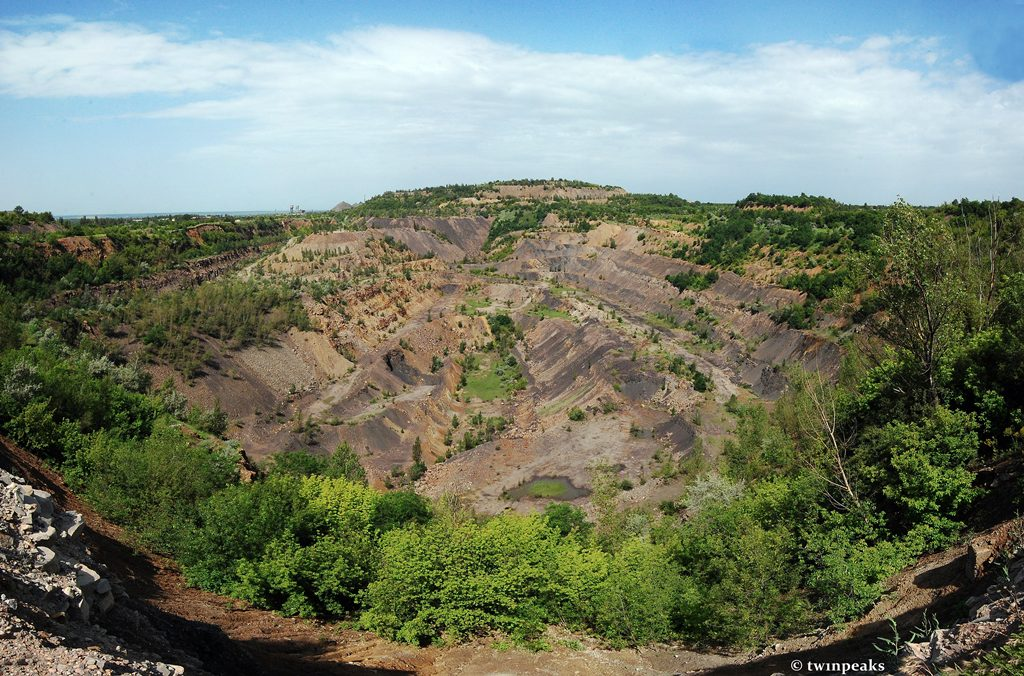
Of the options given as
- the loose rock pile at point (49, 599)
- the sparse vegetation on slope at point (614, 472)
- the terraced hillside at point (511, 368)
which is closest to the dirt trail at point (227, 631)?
the sparse vegetation on slope at point (614, 472)

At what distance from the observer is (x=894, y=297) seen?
59.1 feet

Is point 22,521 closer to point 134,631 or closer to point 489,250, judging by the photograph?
point 134,631

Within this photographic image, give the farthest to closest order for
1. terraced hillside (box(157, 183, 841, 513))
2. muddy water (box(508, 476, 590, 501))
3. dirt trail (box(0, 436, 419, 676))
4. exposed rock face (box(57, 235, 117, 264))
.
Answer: exposed rock face (box(57, 235, 117, 264)) → terraced hillside (box(157, 183, 841, 513)) → muddy water (box(508, 476, 590, 501)) → dirt trail (box(0, 436, 419, 676))

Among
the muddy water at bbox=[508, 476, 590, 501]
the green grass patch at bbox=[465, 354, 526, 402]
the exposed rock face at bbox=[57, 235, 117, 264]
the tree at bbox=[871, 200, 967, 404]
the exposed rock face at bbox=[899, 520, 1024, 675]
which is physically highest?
the exposed rock face at bbox=[57, 235, 117, 264]

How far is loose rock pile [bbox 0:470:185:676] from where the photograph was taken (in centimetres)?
668

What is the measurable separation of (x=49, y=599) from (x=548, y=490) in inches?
995

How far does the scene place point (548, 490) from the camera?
31844mm

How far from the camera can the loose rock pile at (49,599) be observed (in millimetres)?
6680

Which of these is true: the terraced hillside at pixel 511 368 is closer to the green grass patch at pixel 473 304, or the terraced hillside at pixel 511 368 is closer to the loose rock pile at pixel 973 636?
the green grass patch at pixel 473 304

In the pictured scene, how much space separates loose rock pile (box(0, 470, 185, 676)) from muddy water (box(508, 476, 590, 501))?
74.4 ft

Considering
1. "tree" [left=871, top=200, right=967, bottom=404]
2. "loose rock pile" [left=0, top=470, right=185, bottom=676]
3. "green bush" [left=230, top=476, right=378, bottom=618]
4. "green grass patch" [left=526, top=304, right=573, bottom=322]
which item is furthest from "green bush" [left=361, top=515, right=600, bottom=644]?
"green grass patch" [left=526, top=304, right=573, bottom=322]

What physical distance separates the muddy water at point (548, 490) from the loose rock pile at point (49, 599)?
22674 millimetres

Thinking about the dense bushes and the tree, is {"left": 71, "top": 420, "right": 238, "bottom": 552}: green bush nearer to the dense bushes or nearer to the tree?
the dense bushes

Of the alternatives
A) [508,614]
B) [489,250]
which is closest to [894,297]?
[508,614]
